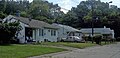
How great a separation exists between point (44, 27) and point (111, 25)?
2188 inches

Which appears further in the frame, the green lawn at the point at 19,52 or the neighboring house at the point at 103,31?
the neighboring house at the point at 103,31

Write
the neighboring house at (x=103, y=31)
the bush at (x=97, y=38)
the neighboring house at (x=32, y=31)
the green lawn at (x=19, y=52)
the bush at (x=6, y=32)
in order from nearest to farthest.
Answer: the green lawn at (x=19, y=52) < the bush at (x=6, y=32) < the neighboring house at (x=32, y=31) < the bush at (x=97, y=38) < the neighboring house at (x=103, y=31)

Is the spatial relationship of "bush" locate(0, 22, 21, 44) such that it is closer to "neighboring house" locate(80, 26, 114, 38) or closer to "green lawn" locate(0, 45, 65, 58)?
"green lawn" locate(0, 45, 65, 58)

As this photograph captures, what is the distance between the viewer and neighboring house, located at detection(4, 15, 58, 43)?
44.4 meters

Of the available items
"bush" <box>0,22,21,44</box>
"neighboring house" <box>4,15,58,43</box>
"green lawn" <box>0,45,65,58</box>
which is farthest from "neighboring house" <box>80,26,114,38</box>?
"green lawn" <box>0,45,65,58</box>

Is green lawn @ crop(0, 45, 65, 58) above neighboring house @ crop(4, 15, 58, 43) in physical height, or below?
below

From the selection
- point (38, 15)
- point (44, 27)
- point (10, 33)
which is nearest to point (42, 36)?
point (44, 27)

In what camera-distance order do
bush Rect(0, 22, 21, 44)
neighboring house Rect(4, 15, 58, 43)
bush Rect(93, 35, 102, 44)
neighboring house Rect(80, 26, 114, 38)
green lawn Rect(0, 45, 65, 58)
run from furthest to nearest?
neighboring house Rect(80, 26, 114, 38) < bush Rect(93, 35, 102, 44) < neighboring house Rect(4, 15, 58, 43) < bush Rect(0, 22, 21, 44) < green lawn Rect(0, 45, 65, 58)

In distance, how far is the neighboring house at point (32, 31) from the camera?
146ft

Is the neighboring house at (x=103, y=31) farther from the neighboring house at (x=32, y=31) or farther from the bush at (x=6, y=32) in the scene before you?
the bush at (x=6, y=32)

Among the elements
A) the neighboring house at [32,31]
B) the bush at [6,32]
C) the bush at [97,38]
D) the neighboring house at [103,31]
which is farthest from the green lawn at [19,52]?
the neighboring house at [103,31]

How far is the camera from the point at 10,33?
37.0m

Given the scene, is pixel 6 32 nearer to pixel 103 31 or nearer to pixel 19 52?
pixel 19 52

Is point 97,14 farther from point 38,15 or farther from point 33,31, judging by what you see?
point 33,31
